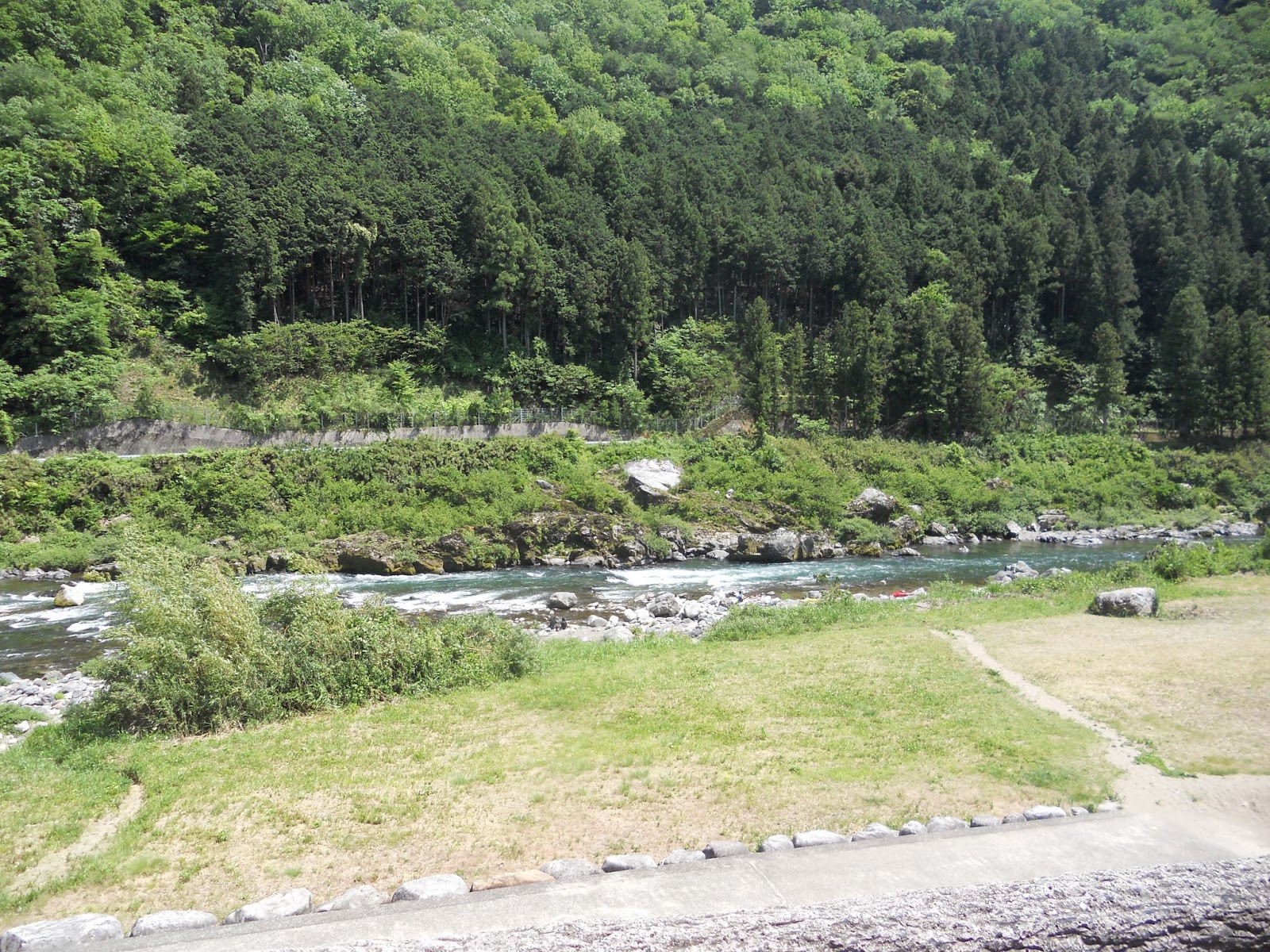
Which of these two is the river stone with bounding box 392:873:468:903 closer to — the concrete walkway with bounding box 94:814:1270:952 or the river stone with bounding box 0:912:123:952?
the concrete walkway with bounding box 94:814:1270:952

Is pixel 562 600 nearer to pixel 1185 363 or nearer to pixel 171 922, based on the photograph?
pixel 171 922

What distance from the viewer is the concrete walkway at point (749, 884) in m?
4.64

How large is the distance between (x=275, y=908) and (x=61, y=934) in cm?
145

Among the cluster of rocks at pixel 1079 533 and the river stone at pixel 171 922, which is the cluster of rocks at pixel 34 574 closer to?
the river stone at pixel 171 922

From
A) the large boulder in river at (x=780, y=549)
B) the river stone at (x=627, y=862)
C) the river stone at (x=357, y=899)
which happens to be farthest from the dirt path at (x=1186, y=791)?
the large boulder in river at (x=780, y=549)

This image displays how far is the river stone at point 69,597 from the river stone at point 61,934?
20.2 metres

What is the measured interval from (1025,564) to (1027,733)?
2179 centimetres

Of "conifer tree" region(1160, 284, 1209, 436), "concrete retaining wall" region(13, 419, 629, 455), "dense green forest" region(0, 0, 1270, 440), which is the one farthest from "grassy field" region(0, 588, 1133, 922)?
"conifer tree" region(1160, 284, 1209, 436)

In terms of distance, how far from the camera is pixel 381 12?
92.7 meters

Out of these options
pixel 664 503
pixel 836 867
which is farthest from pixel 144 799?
pixel 664 503

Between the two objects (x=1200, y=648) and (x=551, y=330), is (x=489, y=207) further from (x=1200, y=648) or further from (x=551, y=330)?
(x=1200, y=648)

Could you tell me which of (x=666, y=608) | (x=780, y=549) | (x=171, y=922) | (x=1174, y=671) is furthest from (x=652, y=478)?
(x=171, y=922)

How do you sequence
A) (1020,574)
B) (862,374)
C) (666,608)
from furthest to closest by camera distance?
(862,374), (1020,574), (666,608)

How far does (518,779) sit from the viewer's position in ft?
30.5
